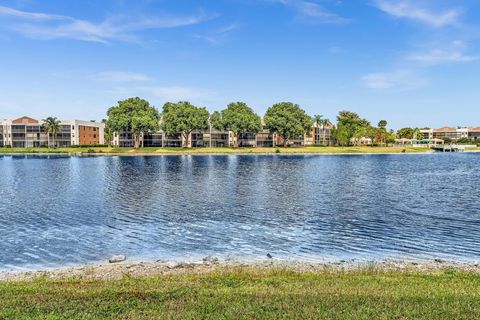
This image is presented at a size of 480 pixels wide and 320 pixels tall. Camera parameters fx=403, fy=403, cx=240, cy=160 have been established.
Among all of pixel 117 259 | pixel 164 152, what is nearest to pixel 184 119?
pixel 164 152

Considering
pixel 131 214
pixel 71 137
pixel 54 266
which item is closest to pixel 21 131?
pixel 71 137

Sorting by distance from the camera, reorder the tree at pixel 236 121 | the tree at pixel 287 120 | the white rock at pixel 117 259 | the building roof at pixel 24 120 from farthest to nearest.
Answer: the building roof at pixel 24 120 < the tree at pixel 287 120 < the tree at pixel 236 121 < the white rock at pixel 117 259

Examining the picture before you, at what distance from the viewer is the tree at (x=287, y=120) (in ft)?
591

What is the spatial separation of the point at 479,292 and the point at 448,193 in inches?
1619

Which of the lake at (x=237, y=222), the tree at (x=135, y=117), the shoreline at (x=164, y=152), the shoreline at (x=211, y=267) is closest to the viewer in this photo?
the shoreline at (x=211, y=267)

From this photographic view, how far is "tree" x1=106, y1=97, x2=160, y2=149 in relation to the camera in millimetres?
168625

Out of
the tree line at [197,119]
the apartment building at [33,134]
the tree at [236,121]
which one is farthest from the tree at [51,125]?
the tree at [236,121]

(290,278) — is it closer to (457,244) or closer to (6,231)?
(457,244)

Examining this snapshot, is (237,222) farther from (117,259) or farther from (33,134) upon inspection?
(33,134)

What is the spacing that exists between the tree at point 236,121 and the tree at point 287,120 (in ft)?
23.2

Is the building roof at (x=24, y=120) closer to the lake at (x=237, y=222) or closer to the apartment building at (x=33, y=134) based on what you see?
the apartment building at (x=33, y=134)

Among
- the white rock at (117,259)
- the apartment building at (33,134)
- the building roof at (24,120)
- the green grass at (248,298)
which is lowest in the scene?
the white rock at (117,259)

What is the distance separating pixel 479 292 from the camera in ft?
44.0

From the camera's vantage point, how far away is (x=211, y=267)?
20078mm
